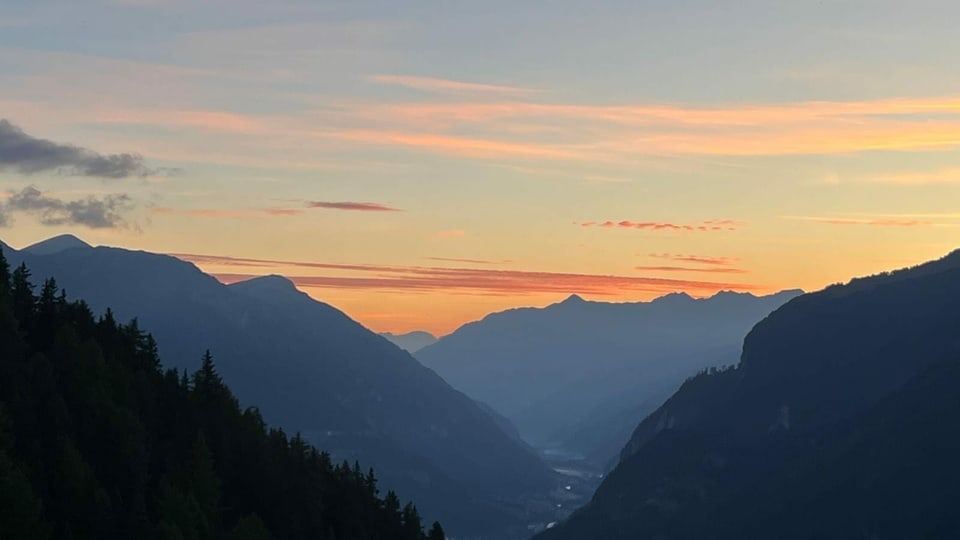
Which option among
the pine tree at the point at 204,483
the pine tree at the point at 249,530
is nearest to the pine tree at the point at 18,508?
the pine tree at the point at 249,530

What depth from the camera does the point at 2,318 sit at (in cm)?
18875

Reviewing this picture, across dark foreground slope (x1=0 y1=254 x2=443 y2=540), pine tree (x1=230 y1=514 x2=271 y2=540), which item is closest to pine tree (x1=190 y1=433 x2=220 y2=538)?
dark foreground slope (x1=0 y1=254 x2=443 y2=540)

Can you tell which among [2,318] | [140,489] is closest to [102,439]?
[140,489]

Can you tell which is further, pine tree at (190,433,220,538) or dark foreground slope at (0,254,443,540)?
pine tree at (190,433,220,538)

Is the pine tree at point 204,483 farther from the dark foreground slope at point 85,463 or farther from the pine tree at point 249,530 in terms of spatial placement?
the pine tree at point 249,530

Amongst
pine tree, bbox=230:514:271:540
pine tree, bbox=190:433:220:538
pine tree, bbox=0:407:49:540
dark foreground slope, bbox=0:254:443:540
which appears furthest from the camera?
pine tree, bbox=190:433:220:538

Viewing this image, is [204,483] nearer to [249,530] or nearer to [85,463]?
[249,530]

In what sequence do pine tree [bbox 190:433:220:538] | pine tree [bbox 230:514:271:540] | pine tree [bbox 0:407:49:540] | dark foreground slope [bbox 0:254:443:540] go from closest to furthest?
pine tree [bbox 0:407:49:540], dark foreground slope [bbox 0:254:443:540], pine tree [bbox 230:514:271:540], pine tree [bbox 190:433:220:538]

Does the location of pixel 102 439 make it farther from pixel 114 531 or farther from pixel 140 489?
pixel 114 531

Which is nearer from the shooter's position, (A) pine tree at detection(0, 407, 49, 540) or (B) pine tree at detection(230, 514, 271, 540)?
(A) pine tree at detection(0, 407, 49, 540)

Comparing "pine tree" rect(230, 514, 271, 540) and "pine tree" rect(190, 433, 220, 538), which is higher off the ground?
"pine tree" rect(190, 433, 220, 538)

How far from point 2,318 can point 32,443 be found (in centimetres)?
2442

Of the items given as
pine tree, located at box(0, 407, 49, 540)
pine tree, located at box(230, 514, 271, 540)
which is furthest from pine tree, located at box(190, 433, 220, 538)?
pine tree, located at box(0, 407, 49, 540)

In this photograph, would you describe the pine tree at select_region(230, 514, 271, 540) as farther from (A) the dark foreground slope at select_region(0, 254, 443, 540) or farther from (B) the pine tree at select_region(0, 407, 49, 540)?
(B) the pine tree at select_region(0, 407, 49, 540)
